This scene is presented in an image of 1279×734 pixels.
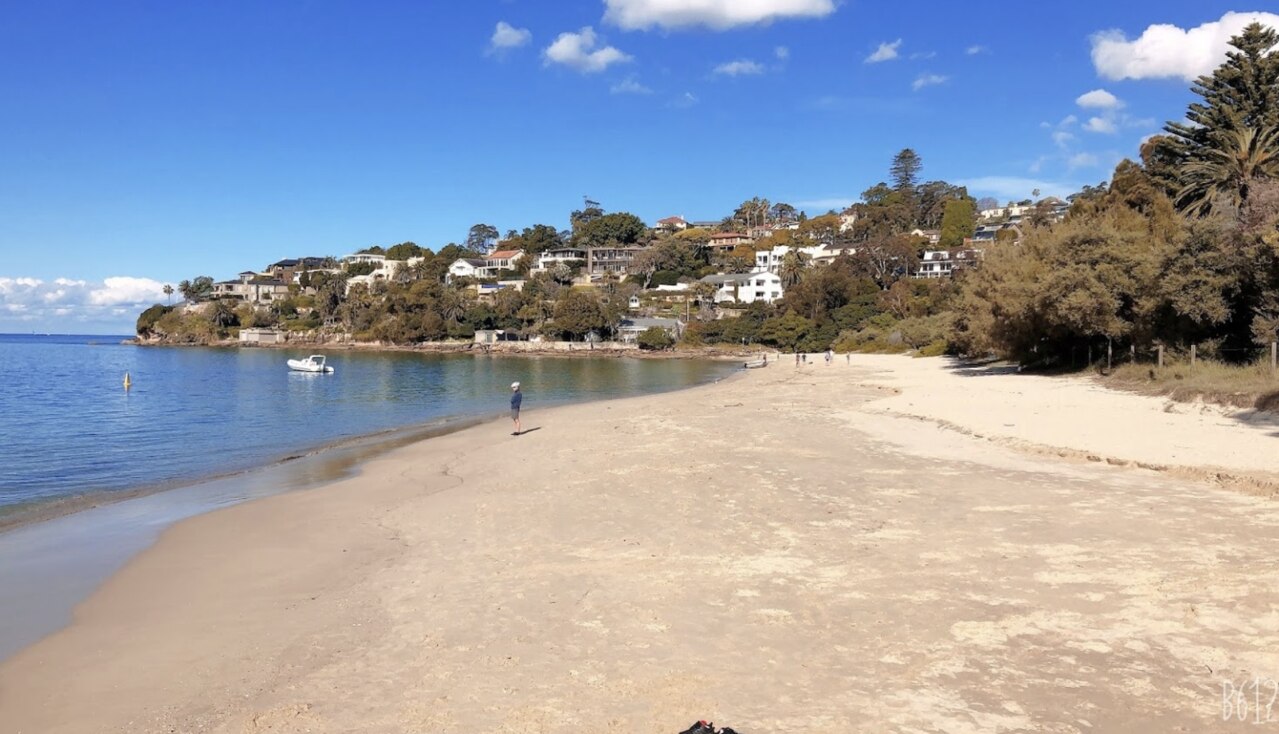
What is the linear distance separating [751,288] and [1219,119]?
7773cm

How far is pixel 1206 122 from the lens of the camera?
46031 millimetres

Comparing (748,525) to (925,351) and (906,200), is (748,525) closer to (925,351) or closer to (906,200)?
(925,351)

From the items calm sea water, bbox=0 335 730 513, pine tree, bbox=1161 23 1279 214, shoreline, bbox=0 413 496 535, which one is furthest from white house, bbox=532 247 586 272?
shoreline, bbox=0 413 496 535

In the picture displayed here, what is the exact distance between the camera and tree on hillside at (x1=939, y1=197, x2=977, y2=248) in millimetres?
139500

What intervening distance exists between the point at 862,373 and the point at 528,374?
30288 millimetres

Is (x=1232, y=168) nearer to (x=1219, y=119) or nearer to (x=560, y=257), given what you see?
(x=1219, y=119)

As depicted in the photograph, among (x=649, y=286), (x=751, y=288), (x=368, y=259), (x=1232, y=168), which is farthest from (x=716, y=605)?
(x=368, y=259)

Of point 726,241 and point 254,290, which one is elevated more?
point 726,241

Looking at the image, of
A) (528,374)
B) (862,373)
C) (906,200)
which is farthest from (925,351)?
(906,200)

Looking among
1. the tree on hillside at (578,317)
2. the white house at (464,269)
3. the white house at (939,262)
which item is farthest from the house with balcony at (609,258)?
the white house at (939,262)

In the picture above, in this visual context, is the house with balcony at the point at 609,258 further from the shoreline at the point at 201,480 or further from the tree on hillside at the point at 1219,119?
the shoreline at the point at 201,480

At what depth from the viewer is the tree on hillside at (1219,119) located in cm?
4203

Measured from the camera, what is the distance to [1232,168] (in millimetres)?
39750

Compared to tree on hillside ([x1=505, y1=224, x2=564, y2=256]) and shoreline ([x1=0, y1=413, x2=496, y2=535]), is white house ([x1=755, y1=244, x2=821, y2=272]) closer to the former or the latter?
tree on hillside ([x1=505, y1=224, x2=564, y2=256])
